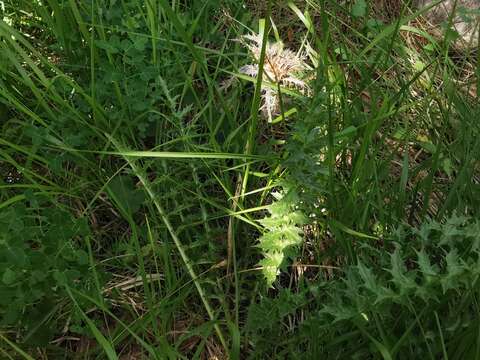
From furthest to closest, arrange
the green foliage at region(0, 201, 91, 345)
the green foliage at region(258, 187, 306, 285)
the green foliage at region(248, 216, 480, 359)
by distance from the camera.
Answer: the green foliage at region(258, 187, 306, 285)
the green foliage at region(0, 201, 91, 345)
the green foliage at region(248, 216, 480, 359)

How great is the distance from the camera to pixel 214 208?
2.15 meters

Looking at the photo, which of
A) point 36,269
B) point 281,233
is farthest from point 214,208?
point 36,269

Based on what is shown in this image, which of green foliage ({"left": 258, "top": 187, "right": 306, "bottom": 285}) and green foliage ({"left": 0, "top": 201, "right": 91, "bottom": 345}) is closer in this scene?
green foliage ({"left": 0, "top": 201, "right": 91, "bottom": 345})

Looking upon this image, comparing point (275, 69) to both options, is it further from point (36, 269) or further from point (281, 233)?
point (36, 269)

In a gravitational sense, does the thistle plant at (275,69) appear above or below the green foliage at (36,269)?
above

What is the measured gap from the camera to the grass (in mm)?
1736

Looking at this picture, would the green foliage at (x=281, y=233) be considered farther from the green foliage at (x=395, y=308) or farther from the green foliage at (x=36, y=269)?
the green foliage at (x=36, y=269)

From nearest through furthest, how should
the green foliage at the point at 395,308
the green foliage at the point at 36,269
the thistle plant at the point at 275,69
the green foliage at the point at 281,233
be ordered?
the green foliage at the point at 395,308 → the green foliage at the point at 36,269 → the green foliage at the point at 281,233 → the thistle plant at the point at 275,69

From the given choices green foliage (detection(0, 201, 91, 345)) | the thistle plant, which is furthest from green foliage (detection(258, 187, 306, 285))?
green foliage (detection(0, 201, 91, 345))

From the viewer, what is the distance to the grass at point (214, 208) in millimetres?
1736

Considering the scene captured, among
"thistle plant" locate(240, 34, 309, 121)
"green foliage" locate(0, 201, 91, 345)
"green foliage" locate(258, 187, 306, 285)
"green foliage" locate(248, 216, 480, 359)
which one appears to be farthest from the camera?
"thistle plant" locate(240, 34, 309, 121)

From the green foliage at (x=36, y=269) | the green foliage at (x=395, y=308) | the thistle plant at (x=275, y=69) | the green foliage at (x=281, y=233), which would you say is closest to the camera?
the green foliage at (x=395, y=308)

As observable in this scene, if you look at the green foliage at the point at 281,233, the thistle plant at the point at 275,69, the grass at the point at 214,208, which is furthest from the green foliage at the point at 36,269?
the thistle plant at the point at 275,69

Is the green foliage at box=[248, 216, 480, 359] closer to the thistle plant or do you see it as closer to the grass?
the grass
